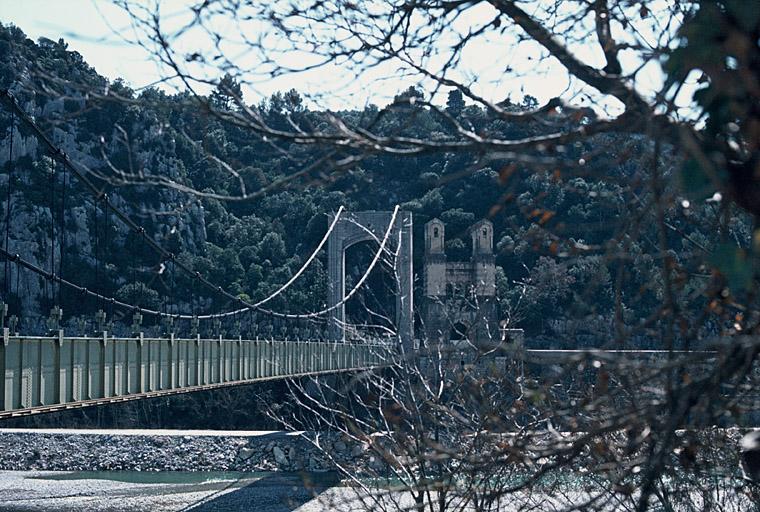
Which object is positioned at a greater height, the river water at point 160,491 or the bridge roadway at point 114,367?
the bridge roadway at point 114,367

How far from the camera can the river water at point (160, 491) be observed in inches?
979

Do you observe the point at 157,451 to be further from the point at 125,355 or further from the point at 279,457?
the point at 125,355

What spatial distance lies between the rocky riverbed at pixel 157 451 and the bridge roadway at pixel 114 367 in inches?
287

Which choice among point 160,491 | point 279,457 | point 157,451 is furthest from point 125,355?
point 157,451

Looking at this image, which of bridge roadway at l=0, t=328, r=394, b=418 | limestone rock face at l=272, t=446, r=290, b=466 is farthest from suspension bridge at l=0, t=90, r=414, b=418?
limestone rock face at l=272, t=446, r=290, b=466

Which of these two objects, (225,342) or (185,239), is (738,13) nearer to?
(225,342)

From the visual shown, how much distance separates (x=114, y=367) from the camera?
17.9 meters

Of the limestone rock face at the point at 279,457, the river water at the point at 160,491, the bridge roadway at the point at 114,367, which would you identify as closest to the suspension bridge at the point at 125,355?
the bridge roadway at the point at 114,367

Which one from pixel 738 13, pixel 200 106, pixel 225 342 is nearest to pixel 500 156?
pixel 738 13

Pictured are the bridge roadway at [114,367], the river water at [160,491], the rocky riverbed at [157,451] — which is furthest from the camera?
the rocky riverbed at [157,451]

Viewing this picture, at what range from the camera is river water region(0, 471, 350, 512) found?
24.9 meters

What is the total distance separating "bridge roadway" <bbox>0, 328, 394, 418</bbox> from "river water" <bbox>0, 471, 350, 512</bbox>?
2.88m

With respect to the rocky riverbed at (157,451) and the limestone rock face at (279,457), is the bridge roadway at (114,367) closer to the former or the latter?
the limestone rock face at (279,457)

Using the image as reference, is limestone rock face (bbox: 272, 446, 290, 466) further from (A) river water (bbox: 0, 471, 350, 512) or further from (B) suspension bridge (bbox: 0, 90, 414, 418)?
(B) suspension bridge (bbox: 0, 90, 414, 418)
